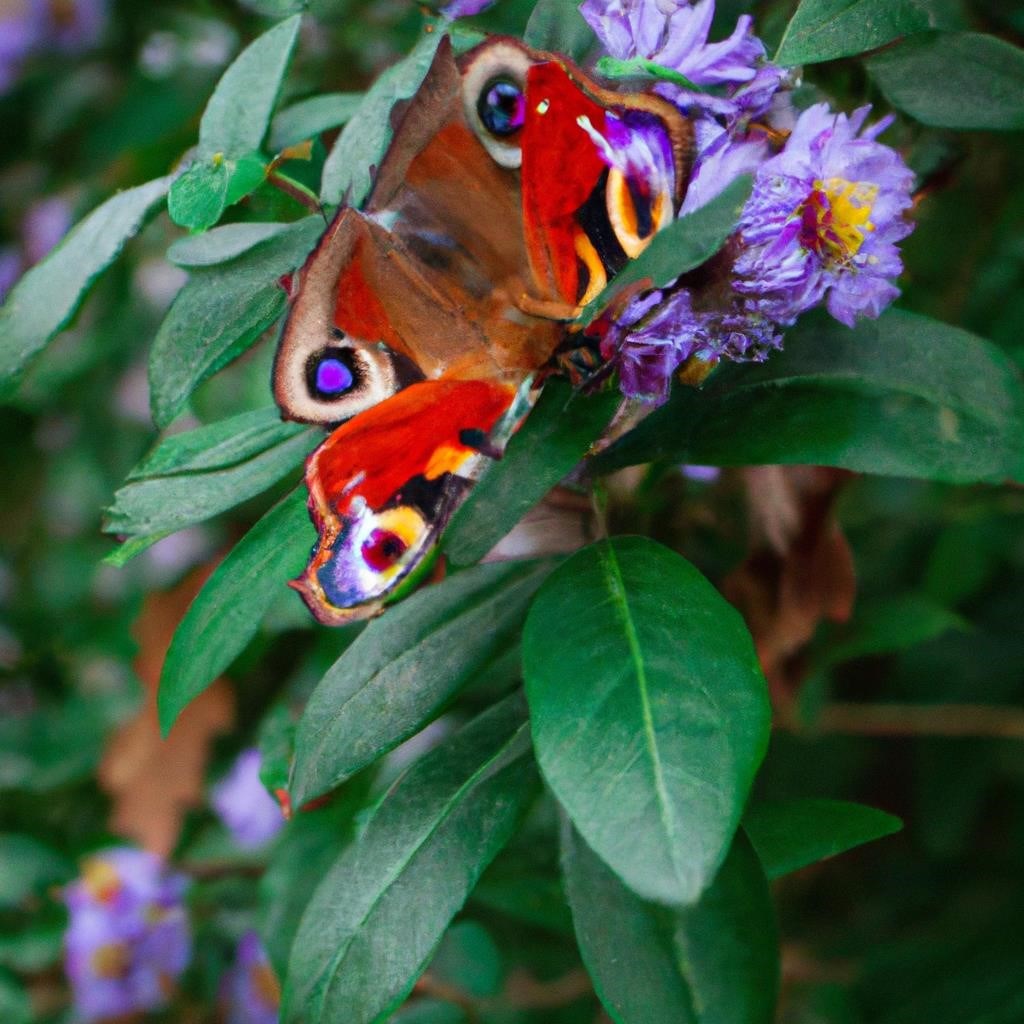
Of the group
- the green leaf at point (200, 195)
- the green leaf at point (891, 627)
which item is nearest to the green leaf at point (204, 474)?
the green leaf at point (200, 195)

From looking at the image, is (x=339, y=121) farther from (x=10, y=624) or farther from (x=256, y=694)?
(x=10, y=624)

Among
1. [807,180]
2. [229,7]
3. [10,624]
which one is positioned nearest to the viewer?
[807,180]

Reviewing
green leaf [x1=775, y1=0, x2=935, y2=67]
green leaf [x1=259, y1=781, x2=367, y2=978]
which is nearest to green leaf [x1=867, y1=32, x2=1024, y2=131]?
green leaf [x1=775, y1=0, x2=935, y2=67]

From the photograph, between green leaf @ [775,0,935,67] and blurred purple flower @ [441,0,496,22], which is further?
blurred purple flower @ [441,0,496,22]

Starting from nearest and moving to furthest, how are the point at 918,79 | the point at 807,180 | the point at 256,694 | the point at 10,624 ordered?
the point at 807,180, the point at 918,79, the point at 256,694, the point at 10,624

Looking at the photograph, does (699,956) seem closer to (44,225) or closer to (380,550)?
(380,550)

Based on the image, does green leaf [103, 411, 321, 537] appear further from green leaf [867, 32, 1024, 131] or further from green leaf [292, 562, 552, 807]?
green leaf [867, 32, 1024, 131]

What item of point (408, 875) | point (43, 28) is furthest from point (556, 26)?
point (43, 28)

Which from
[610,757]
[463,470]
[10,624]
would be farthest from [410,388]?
[10,624]
